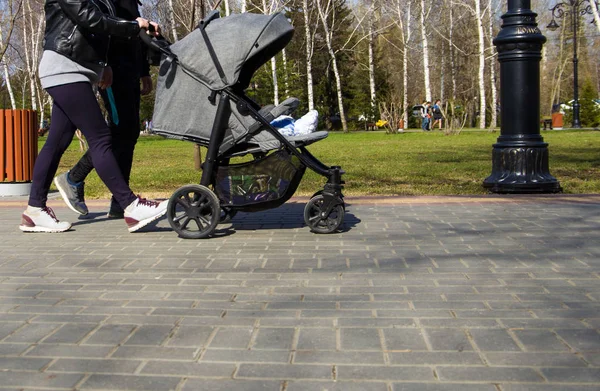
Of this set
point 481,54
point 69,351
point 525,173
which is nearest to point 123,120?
point 69,351

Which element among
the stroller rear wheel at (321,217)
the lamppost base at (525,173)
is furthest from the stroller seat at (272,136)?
the lamppost base at (525,173)

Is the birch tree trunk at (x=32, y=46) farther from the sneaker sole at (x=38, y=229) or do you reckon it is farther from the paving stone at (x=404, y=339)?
the paving stone at (x=404, y=339)

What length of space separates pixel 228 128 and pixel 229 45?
67 centimetres

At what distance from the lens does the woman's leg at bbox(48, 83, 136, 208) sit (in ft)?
19.7

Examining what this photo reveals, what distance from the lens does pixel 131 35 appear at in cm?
589

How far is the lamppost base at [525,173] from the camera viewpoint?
8609mm

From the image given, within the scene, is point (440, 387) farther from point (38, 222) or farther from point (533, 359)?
point (38, 222)

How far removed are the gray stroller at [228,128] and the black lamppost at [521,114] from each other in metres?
3.53

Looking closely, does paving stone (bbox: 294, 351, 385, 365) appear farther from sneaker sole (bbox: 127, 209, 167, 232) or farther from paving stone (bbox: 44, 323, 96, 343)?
sneaker sole (bbox: 127, 209, 167, 232)

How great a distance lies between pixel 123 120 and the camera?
6.67 m

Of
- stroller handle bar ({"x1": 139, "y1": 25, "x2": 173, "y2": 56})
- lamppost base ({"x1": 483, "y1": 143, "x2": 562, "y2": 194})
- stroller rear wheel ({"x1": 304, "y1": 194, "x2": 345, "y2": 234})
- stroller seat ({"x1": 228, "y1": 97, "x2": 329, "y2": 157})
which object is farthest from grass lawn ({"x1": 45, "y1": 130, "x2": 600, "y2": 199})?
stroller handle bar ({"x1": 139, "y1": 25, "x2": 173, "y2": 56})

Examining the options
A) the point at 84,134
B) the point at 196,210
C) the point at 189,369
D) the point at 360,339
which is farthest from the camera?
the point at 84,134

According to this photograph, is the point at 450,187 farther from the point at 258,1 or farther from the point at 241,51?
the point at 258,1

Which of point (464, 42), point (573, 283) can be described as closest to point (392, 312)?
point (573, 283)
